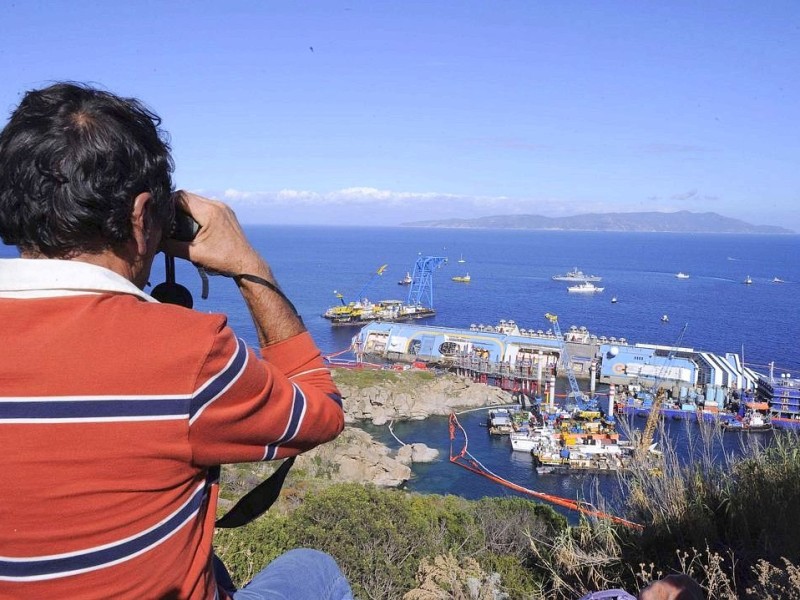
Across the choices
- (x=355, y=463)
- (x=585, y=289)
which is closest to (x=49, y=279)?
(x=355, y=463)

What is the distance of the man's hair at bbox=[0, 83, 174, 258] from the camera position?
2.20 ft

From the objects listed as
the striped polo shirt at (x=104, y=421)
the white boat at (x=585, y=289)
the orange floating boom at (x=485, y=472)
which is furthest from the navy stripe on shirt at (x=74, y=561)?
the white boat at (x=585, y=289)

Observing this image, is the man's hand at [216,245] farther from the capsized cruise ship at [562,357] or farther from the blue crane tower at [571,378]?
the capsized cruise ship at [562,357]

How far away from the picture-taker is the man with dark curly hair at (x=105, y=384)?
2.00 feet

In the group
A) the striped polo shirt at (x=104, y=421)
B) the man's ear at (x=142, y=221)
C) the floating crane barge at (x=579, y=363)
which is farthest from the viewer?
the floating crane barge at (x=579, y=363)

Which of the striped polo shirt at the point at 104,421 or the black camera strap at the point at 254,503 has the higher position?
the striped polo shirt at the point at 104,421

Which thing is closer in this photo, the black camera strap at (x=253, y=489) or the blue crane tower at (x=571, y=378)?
the black camera strap at (x=253, y=489)

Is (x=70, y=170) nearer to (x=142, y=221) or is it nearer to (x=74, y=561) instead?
(x=142, y=221)

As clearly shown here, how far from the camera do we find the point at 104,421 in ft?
2.02

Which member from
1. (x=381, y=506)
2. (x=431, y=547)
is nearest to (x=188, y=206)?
(x=431, y=547)

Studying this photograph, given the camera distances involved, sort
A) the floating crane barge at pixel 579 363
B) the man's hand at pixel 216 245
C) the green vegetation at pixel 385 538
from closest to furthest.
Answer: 1. the man's hand at pixel 216 245
2. the green vegetation at pixel 385 538
3. the floating crane barge at pixel 579 363

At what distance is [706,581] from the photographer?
2.17 m

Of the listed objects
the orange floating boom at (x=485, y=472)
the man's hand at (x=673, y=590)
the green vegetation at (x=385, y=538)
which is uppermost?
the man's hand at (x=673, y=590)

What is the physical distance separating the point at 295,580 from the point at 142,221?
73 centimetres
